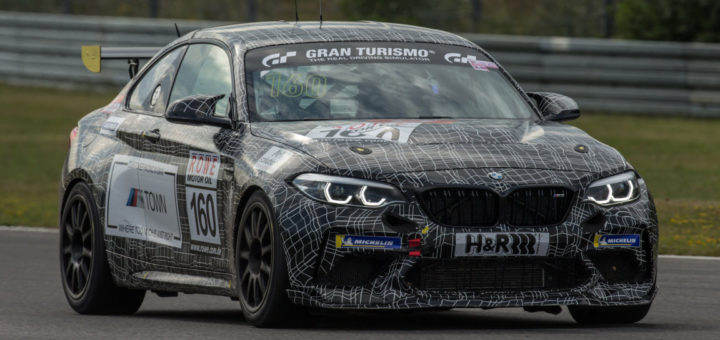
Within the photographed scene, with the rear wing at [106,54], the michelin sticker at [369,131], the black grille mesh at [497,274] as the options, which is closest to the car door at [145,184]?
the rear wing at [106,54]

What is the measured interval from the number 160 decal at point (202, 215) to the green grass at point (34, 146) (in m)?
7.52

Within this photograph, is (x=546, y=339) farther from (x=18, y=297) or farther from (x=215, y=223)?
(x=18, y=297)

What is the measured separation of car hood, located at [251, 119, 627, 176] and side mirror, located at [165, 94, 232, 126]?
0.72ft

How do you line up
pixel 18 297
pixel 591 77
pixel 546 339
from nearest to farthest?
1. pixel 546 339
2. pixel 18 297
3. pixel 591 77

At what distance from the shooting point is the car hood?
7.05m

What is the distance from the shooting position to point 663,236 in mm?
13336

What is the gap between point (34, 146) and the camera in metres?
22.8

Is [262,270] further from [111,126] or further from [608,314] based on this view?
[111,126]

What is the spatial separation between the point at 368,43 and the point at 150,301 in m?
2.55

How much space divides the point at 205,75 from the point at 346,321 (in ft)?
5.05

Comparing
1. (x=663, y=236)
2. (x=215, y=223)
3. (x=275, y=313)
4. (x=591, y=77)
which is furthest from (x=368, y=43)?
(x=591, y=77)

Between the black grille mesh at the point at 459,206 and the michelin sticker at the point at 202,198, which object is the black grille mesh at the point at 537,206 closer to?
the black grille mesh at the point at 459,206

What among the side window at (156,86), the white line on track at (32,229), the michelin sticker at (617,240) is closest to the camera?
the michelin sticker at (617,240)

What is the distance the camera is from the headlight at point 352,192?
691cm
